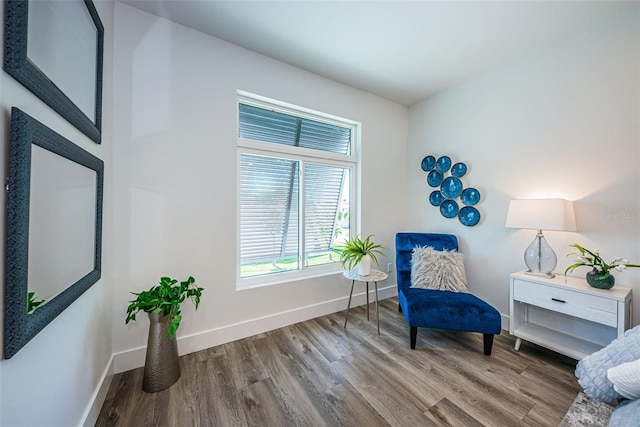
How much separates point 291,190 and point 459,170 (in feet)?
6.32

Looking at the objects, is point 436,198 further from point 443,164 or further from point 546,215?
point 546,215

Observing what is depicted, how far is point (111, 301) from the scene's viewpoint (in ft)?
5.59

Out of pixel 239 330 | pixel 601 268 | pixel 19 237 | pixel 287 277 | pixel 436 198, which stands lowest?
pixel 239 330

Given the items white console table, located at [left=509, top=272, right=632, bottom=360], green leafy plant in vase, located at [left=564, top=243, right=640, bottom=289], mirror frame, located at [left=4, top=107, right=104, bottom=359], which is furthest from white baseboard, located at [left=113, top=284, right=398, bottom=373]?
green leafy plant in vase, located at [left=564, top=243, right=640, bottom=289]

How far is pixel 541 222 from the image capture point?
6.08 ft

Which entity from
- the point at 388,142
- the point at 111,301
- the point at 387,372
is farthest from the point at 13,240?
the point at 388,142

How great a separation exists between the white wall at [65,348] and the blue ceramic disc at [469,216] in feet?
10.6

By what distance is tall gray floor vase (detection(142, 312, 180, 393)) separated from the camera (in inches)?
61.4

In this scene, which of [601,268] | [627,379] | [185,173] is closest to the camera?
[627,379]

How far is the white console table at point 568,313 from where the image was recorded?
162 centimetres

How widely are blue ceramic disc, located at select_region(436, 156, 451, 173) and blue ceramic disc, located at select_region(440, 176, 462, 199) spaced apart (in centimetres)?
13

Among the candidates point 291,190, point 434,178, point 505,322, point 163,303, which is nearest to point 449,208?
point 434,178

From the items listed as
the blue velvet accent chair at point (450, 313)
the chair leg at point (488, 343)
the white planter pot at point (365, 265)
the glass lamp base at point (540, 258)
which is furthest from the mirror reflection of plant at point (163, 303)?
the glass lamp base at point (540, 258)

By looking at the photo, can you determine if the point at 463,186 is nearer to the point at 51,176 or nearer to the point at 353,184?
the point at 353,184
